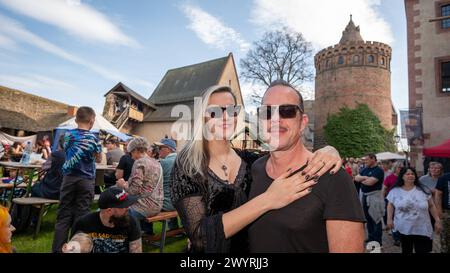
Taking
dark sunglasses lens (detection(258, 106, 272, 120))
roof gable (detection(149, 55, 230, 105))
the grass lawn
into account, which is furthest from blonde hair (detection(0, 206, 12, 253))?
roof gable (detection(149, 55, 230, 105))

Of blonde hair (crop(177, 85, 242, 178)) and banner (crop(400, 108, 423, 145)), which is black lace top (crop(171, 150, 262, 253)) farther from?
banner (crop(400, 108, 423, 145))

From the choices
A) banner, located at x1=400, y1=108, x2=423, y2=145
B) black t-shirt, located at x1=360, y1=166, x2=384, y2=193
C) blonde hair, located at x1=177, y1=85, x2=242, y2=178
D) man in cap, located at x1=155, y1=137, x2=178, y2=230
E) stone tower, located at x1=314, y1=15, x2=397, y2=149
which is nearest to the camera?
blonde hair, located at x1=177, y1=85, x2=242, y2=178

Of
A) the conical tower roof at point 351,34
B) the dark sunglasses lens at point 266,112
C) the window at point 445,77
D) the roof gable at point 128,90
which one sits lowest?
the dark sunglasses lens at point 266,112

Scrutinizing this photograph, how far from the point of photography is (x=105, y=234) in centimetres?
331

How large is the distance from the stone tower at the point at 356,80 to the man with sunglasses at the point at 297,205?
39.6m

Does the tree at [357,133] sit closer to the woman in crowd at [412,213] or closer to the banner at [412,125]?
the banner at [412,125]

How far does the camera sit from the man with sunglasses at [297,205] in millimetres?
1493

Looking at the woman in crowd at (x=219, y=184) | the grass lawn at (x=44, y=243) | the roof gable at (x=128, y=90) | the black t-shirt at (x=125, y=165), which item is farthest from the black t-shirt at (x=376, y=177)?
the roof gable at (x=128, y=90)

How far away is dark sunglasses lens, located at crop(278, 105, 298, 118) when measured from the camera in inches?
72.9

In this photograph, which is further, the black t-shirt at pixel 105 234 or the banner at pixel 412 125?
the banner at pixel 412 125

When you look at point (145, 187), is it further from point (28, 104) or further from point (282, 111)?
point (28, 104)

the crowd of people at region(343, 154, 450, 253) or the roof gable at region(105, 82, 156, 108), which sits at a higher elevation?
the roof gable at region(105, 82, 156, 108)

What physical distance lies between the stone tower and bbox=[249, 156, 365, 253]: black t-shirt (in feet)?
131
